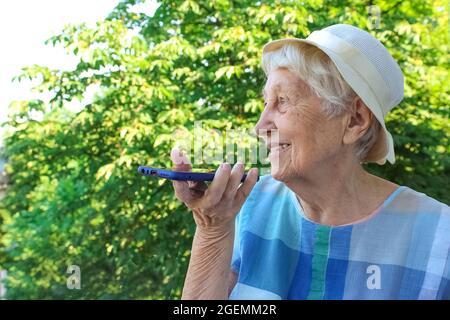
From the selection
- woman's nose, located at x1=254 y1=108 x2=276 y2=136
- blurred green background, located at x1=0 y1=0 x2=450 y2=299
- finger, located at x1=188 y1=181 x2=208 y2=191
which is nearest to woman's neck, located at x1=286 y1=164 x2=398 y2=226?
woman's nose, located at x1=254 y1=108 x2=276 y2=136

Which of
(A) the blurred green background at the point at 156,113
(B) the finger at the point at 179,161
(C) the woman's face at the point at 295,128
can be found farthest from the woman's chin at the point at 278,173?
(A) the blurred green background at the point at 156,113

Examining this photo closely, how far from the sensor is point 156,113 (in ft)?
13.2

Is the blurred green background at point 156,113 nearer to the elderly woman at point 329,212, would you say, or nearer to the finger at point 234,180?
the elderly woman at point 329,212

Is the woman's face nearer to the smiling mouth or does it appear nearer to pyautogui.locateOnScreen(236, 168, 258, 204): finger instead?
the smiling mouth

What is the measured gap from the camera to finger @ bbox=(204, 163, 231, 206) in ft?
3.47

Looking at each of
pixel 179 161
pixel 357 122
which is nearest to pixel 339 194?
pixel 357 122

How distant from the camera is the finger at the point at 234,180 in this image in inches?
42.4

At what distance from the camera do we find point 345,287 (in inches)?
50.1

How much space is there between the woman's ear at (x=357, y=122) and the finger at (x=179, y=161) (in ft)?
1.25

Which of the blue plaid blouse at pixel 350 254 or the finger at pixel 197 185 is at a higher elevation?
the finger at pixel 197 185

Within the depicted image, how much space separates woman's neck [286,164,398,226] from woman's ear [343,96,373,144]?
0.22 ft

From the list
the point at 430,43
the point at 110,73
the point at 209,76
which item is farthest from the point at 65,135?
the point at 430,43

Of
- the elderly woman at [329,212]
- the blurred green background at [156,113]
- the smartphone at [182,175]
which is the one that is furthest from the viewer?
the blurred green background at [156,113]

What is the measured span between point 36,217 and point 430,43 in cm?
403
